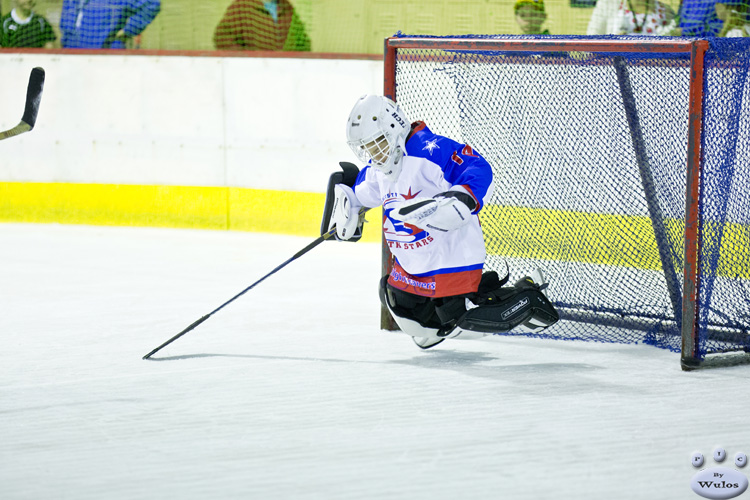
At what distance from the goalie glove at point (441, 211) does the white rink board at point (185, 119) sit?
9.43 ft

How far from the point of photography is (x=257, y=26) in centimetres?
670

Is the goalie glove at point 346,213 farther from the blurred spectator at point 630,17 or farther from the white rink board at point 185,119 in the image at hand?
the white rink board at point 185,119

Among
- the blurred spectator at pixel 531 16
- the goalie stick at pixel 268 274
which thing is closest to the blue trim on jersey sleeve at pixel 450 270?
the goalie stick at pixel 268 274

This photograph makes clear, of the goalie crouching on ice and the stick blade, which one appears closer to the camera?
the goalie crouching on ice

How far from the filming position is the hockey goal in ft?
11.8

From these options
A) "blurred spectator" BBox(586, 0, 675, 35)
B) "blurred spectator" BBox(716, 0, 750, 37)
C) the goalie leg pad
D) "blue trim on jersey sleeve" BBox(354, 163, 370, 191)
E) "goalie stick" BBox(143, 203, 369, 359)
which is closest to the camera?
A: the goalie leg pad

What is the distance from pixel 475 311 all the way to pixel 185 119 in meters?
3.58

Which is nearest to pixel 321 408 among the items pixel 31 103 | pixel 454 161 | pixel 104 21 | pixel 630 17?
pixel 454 161

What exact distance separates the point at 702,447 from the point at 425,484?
0.72 metres

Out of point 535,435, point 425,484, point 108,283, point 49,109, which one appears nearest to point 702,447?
point 535,435

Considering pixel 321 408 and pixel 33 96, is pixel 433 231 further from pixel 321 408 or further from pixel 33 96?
pixel 33 96

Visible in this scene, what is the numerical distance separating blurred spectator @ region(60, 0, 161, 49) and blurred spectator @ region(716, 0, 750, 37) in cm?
340

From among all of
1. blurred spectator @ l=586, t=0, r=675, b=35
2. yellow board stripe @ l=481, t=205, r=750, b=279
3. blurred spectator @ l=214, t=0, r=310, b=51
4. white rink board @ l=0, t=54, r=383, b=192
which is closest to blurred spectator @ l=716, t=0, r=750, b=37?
blurred spectator @ l=586, t=0, r=675, b=35

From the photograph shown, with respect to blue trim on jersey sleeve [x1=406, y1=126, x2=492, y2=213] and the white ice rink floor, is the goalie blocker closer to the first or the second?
the white ice rink floor
